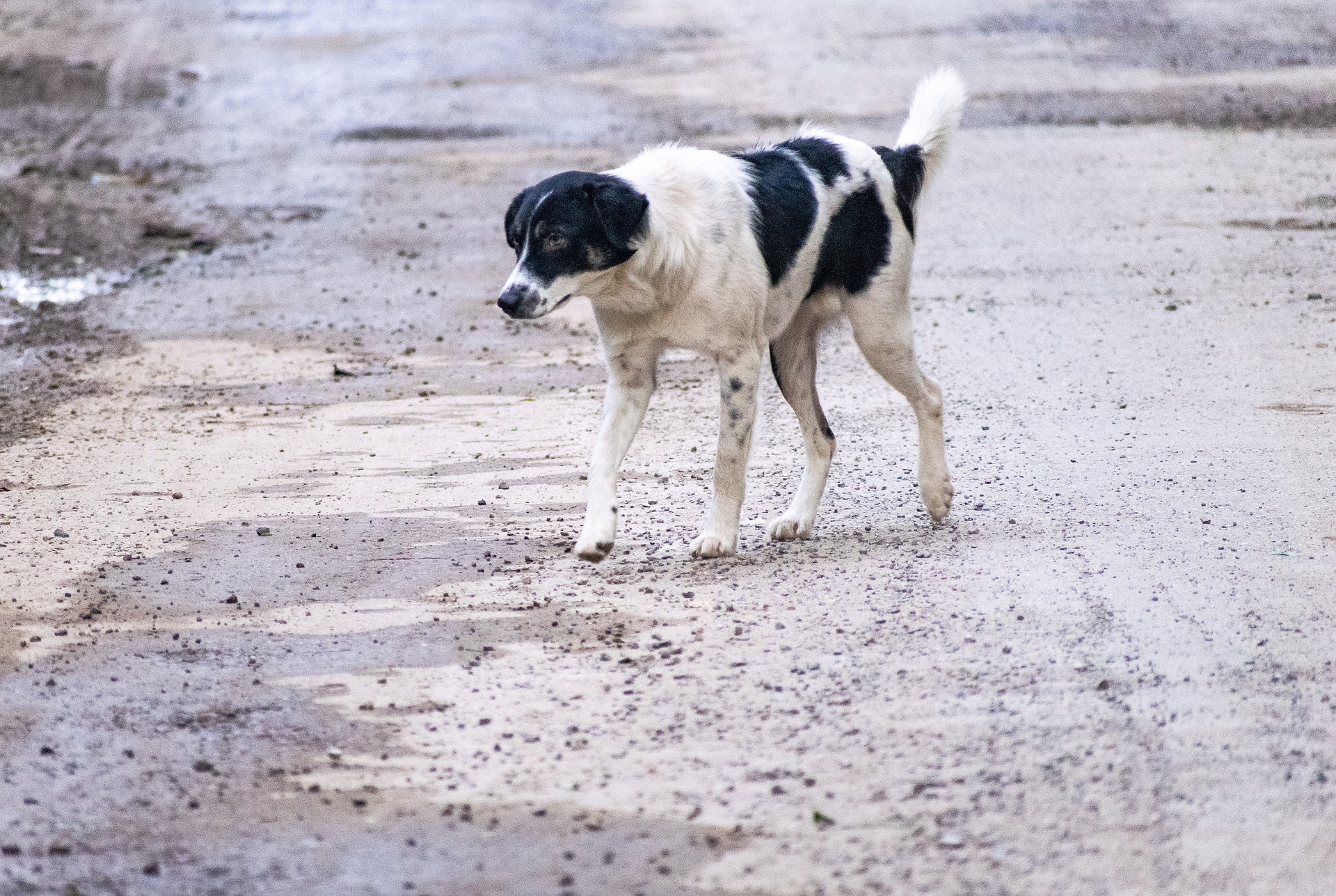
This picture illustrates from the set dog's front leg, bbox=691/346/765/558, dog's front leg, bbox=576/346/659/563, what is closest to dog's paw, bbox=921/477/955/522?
dog's front leg, bbox=691/346/765/558

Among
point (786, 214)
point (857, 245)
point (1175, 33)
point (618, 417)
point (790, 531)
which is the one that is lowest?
point (1175, 33)

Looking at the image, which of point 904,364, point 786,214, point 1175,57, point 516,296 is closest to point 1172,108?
point 1175,57

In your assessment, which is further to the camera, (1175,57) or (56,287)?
(1175,57)

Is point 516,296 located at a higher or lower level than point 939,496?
higher

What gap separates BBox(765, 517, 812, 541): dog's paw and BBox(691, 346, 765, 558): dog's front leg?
30 cm

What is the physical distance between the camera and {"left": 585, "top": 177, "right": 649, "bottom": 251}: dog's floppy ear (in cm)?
543

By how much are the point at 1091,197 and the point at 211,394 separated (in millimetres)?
7552

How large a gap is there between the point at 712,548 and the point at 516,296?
48.6 inches

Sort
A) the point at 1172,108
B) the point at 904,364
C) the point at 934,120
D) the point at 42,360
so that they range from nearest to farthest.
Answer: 1. the point at 904,364
2. the point at 934,120
3. the point at 42,360
4. the point at 1172,108

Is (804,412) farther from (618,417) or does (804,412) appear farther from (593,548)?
(593,548)

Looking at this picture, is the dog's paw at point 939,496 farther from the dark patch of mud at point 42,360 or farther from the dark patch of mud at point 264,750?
the dark patch of mud at point 42,360

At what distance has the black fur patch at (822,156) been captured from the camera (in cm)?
609

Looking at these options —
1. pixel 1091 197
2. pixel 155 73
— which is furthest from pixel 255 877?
pixel 155 73

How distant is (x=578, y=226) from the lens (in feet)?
17.8
